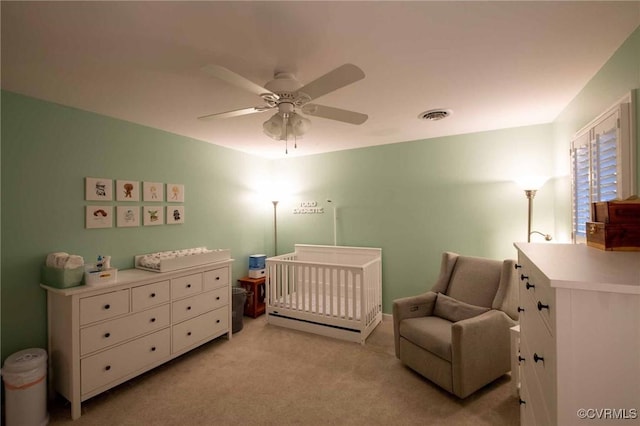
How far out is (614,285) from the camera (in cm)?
70

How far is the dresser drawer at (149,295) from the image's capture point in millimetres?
2387

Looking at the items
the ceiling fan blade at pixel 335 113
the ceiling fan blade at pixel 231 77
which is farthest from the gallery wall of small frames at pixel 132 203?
the ceiling fan blade at pixel 335 113

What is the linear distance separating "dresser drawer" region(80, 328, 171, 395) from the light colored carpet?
160mm

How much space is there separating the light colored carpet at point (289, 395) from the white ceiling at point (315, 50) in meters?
2.36

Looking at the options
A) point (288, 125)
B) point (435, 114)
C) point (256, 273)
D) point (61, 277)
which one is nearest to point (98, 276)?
point (61, 277)

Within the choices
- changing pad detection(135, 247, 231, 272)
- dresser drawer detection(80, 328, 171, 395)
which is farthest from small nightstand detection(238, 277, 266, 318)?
dresser drawer detection(80, 328, 171, 395)

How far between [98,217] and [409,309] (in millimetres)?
3007

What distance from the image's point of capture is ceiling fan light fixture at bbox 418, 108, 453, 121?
101 inches

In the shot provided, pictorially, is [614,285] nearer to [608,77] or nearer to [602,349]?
[602,349]

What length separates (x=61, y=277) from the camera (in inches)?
82.2

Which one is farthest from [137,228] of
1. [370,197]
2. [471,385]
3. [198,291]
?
[471,385]

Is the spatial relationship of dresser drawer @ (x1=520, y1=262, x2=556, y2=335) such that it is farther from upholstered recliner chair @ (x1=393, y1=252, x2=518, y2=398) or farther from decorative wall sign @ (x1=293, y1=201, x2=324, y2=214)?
decorative wall sign @ (x1=293, y1=201, x2=324, y2=214)

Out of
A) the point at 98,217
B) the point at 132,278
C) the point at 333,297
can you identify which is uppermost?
the point at 98,217

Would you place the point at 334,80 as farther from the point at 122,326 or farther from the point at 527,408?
the point at 122,326
